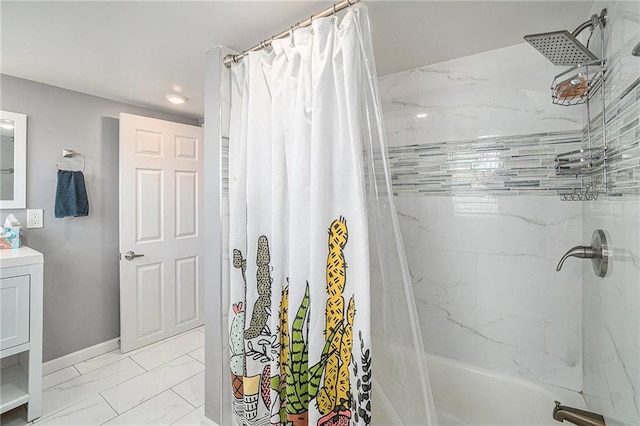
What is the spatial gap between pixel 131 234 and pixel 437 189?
2.53 meters

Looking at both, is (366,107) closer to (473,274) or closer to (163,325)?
(473,274)

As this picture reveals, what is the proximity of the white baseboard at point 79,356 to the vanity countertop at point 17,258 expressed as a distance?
1005 mm

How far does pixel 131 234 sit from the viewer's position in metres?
2.55

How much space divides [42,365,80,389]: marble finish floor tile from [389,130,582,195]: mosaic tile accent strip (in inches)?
111

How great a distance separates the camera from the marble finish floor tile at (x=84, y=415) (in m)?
1.75

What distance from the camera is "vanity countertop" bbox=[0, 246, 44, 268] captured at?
167cm

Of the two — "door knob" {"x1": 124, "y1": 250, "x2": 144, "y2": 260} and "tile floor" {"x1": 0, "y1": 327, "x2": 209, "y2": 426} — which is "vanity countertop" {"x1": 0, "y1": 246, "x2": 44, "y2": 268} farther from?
"tile floor" {"x1": 0, "y1": 327, "x2": 209, "y2": 426}

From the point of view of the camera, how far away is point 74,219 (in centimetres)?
239

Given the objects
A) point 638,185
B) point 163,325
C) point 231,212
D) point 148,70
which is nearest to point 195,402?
point 163,325

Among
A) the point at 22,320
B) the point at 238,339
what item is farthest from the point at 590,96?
the point at 22,320

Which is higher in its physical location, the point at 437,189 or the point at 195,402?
the point at 437,189

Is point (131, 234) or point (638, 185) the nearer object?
point (638, 185)

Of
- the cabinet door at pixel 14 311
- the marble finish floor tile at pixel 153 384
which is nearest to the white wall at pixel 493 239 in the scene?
the marble finish floor tile at pixel 153 384

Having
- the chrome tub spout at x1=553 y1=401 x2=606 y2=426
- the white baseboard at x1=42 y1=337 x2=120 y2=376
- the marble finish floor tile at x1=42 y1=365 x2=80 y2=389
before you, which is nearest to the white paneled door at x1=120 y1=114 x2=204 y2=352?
→ the white baseboard at x1=42 y1=337 x2=120 y2=376
